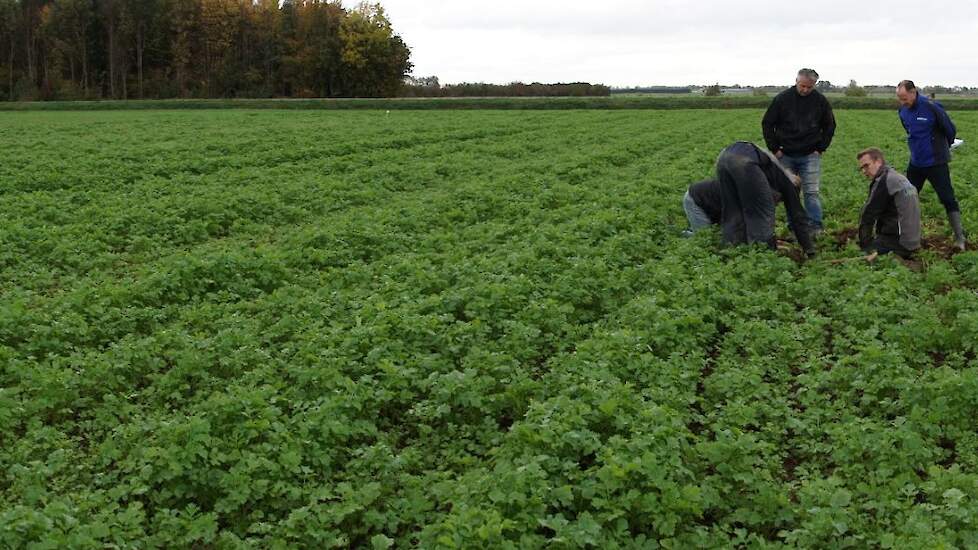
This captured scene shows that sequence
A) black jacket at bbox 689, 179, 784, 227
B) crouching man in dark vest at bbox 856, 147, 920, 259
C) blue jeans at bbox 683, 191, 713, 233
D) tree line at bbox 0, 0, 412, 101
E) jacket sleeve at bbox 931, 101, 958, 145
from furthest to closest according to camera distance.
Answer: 1. tree line at bbox 0, 0, 412, 101
2. blue jeans at bbox 683, 191, 713, 233
3. black jacket at bbox 689, 179, 784, 227
4. jacket sleeve at bbox 931, 101, 958, 145
5. crouching man in dark vest at bbox 856, 147, 920, 259

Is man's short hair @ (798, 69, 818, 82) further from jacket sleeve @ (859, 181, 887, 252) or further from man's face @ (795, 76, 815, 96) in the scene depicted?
jacket sleeve @ (859, 181, 887, 252)

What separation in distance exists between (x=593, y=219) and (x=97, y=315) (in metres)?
6.65

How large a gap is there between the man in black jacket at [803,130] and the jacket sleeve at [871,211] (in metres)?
1.38

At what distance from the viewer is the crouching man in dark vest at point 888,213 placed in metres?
9.93

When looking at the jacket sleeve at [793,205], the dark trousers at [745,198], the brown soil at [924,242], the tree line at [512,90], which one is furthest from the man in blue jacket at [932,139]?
the tree line at [512,90]

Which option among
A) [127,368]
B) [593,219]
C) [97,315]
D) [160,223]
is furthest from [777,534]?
[160,223]

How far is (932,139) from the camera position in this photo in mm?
10844

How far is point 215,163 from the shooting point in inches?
789

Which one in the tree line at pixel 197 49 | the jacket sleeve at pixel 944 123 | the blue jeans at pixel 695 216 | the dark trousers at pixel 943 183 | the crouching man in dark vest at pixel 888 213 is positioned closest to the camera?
the crouching man in dark vest at pixel 888 213

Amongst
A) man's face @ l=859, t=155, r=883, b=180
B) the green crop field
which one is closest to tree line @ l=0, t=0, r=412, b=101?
the green crop field

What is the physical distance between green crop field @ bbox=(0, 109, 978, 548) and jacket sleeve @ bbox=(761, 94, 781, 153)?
1.58 m

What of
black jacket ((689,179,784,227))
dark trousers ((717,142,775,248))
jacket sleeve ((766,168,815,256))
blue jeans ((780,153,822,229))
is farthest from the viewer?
blue jeans ((780,153,822,229))

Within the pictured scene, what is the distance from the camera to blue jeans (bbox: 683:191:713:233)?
11.5m

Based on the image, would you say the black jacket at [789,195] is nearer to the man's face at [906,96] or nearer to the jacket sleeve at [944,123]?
the man's face at [906,96]
